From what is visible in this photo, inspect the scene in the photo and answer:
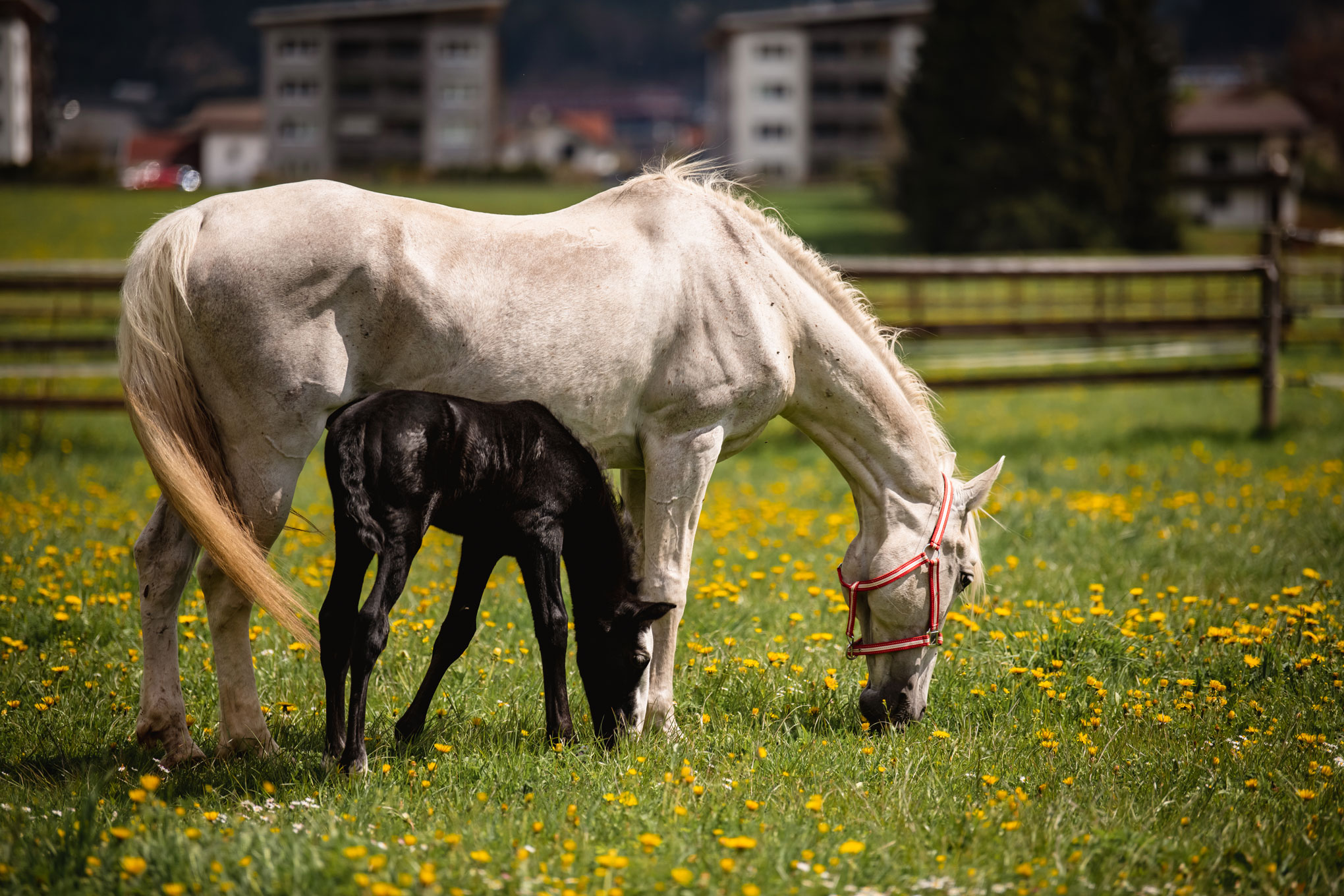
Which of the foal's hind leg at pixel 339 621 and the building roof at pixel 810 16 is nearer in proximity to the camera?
the foal's hind leg at pixel 339 621

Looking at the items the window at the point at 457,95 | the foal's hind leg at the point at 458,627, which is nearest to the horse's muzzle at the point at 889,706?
the foal's hind leg at the point at 458,627

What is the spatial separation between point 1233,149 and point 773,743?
56.6 m

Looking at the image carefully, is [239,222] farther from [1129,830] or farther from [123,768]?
[1129,830]

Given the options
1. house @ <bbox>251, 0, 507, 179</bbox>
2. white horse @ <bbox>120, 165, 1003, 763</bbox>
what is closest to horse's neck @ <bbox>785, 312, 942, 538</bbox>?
white horse @ <bbox>120, 165, 1003, 763</bbox>

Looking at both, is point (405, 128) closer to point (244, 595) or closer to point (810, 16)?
point (810, 16)

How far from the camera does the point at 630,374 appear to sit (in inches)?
145

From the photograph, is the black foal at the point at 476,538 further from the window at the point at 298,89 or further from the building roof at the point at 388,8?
the building roof at the point at 388,8

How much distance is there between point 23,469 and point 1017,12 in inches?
1374

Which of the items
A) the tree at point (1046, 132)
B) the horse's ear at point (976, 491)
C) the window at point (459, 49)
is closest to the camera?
the horse's ear at point (976, 491)

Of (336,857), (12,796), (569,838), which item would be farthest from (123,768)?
(569,838)

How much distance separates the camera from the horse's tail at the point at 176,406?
10.7 feet

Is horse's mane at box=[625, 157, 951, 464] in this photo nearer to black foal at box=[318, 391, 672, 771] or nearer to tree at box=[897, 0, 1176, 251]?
black foal at box=[318, 391, 672, 771]

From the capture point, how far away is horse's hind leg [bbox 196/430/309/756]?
3.40 meters

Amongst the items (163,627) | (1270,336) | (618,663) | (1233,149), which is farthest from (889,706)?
(1233,149)
